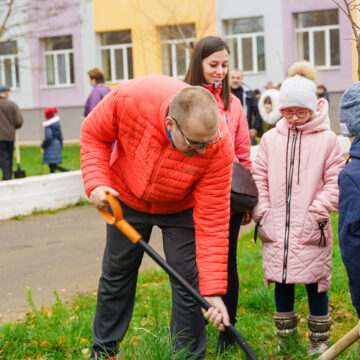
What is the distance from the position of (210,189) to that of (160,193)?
0.79ft

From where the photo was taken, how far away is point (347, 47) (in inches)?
944

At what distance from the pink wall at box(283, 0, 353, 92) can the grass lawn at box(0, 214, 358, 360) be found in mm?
19597

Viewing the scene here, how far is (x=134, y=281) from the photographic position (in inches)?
145

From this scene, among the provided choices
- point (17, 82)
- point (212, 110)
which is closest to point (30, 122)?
point (17, 82)

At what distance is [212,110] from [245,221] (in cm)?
147

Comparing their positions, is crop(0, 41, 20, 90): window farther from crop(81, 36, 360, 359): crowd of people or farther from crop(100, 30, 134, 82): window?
crop(81, 36, 360, 359): crowd of people

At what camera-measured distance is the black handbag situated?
12.5ft

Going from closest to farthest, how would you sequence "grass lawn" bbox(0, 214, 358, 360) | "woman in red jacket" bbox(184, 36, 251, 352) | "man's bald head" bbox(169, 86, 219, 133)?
1. "man's bald head" bbox(169, 86, 219, 133)
2. "grass lawn" bbox(0, 214, 358, 360)
3. "woman in red jacket" bbox(184, 36, 251, 352)

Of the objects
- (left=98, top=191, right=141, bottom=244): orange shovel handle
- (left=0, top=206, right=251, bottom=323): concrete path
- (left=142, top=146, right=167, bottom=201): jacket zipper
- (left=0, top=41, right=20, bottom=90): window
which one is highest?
(left=0, top=41, right=20, bottom=90): window

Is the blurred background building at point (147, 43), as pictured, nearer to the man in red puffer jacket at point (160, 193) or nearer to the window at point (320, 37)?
the window at point (320, 37)

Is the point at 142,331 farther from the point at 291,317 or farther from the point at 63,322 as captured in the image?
the point at 291,317

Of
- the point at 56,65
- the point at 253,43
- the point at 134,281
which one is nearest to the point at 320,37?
the point at 253,43

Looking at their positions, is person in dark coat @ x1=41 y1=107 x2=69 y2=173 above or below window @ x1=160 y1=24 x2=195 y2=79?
below

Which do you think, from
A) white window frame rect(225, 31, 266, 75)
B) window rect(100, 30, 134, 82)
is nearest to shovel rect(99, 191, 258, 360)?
white window frame rect(225, 31, 266, 75)
